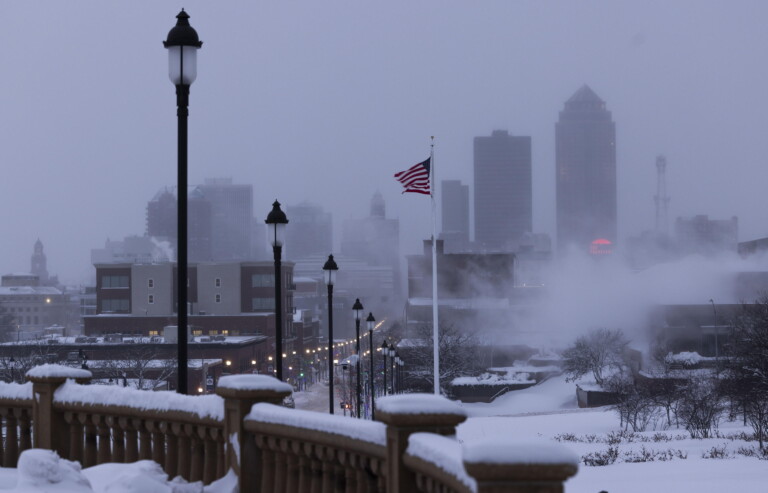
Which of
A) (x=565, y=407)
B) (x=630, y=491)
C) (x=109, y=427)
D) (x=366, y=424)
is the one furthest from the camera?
(x=565, y=407)

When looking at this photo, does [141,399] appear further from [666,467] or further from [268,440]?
[666,467]

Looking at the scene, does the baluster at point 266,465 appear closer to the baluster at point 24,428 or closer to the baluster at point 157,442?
the baluster at point 157,442

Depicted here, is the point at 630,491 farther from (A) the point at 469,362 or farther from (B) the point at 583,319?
(B) the point at 583,319

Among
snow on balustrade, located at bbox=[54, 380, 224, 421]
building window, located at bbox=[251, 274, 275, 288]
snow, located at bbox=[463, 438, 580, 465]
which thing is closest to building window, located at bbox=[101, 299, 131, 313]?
building window, located at bbox=[251, 274, 275, 288]

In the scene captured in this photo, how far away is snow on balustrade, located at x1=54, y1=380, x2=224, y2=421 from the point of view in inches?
352

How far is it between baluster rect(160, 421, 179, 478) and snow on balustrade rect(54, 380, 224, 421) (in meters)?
0.22

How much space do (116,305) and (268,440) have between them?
12454 centimetres

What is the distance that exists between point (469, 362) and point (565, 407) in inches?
667

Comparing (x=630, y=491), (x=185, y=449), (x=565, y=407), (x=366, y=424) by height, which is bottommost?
(x=565, y=407)

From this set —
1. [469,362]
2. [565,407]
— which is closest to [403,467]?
[565,407]

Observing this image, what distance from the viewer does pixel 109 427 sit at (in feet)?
33.8

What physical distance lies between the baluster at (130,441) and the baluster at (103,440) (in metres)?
0.48

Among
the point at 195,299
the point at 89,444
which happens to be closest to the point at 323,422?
the point at 89,444

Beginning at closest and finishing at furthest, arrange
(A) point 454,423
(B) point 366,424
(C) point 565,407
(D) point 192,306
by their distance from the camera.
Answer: (A) point 454,423 < (B) point 366,424 < (C) point 565,407 < (D) point 192,306
